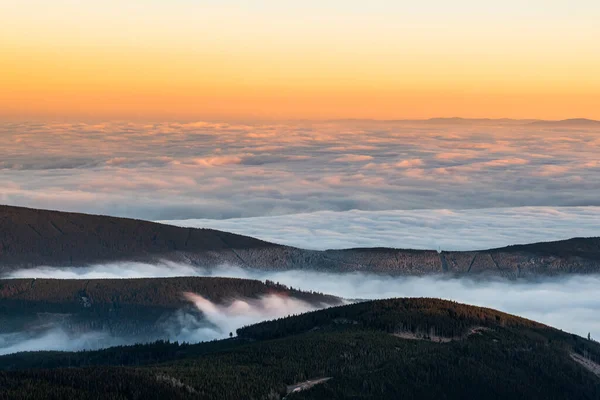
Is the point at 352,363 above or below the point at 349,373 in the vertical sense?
above

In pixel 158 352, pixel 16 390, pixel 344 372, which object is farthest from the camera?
pixel 158 352

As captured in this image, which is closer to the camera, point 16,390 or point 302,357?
point 16,390

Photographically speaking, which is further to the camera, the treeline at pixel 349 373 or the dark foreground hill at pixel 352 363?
the dark foreground hill at pixel 352 363

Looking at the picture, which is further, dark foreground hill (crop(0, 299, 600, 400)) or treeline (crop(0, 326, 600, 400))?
dark foreground hill (crop(0, 299, 600, 400))

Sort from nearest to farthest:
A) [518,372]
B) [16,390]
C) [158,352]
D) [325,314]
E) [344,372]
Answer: [16,390] → [344,372] → [518,372] → [158,352] → [325,314]

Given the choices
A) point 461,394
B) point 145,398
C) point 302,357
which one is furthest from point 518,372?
point 145,398

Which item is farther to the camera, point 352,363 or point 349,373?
point 352,363

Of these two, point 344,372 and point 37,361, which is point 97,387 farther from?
point 37,361
